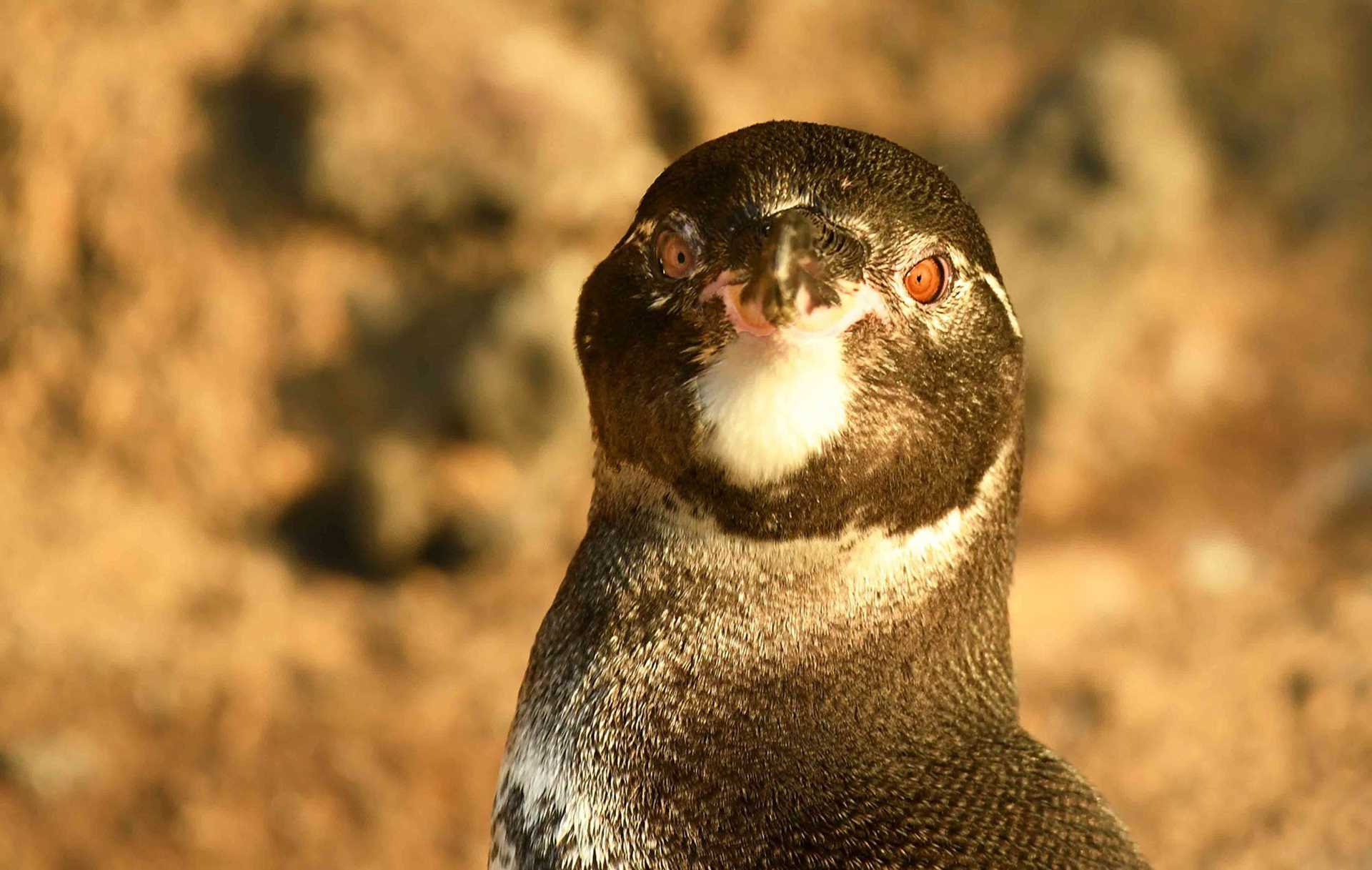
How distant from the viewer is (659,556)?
290 centimetres

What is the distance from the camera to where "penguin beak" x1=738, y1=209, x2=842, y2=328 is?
248 centimetres

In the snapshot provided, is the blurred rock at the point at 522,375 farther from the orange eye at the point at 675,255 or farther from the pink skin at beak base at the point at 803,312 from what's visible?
the pink skin at beak base at the point at 803,312

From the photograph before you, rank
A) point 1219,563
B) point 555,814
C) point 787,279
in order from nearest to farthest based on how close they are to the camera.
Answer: point 787,279 < point 555,814 < point 1219,563

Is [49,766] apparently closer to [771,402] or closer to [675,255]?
[675,255]

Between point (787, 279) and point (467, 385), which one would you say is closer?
point (787, 279)

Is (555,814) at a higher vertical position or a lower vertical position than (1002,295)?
lower

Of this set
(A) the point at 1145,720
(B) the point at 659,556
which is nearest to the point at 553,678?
(B) the point at 659,556

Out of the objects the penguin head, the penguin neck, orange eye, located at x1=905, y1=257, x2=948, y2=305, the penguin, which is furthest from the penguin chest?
orange eye, located at x1=905, y1=257, x2=948, y2=305

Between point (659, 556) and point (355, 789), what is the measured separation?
3.69 meters

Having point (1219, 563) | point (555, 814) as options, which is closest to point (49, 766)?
point (555, 814)

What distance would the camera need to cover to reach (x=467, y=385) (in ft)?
23.6

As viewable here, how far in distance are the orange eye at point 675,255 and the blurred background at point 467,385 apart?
3.63 m

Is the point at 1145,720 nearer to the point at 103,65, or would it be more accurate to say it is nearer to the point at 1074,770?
the point at 1074,770

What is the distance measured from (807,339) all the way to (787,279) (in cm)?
15
